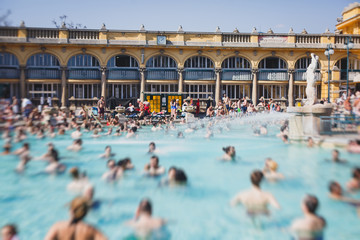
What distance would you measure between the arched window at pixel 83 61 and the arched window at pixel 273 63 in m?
15.7

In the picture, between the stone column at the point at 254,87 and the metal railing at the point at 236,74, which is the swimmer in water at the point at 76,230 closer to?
the metal railing at the point at 236,74

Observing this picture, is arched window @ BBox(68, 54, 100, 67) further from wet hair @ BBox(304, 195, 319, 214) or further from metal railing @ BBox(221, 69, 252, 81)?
wet hair @ BBox(304, 195, 319, 214)

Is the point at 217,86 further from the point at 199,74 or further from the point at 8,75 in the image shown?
the point at 8,75

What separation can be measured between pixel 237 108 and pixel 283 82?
7555mm

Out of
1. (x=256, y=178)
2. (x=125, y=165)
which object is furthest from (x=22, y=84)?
(x=256, y=178)

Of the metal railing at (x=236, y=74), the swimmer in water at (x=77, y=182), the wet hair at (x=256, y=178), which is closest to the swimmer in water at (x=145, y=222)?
the swimmer in water at (x=77, y=182)

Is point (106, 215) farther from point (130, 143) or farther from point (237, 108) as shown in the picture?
point (237, 108)

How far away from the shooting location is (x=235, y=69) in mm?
29812

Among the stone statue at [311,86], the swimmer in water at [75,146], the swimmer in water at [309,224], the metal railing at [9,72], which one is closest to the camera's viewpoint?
the swimmer in water at [309,224]

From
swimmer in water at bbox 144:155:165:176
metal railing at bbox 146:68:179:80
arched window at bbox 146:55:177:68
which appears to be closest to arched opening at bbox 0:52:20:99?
swimmer in water at bbox 144:155:165:176

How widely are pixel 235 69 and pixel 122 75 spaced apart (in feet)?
35.1

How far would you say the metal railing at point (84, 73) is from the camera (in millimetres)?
28089

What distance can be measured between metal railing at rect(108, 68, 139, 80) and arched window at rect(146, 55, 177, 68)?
1.40m

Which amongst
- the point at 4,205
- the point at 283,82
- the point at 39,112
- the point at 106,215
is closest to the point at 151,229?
the point at 106,215
